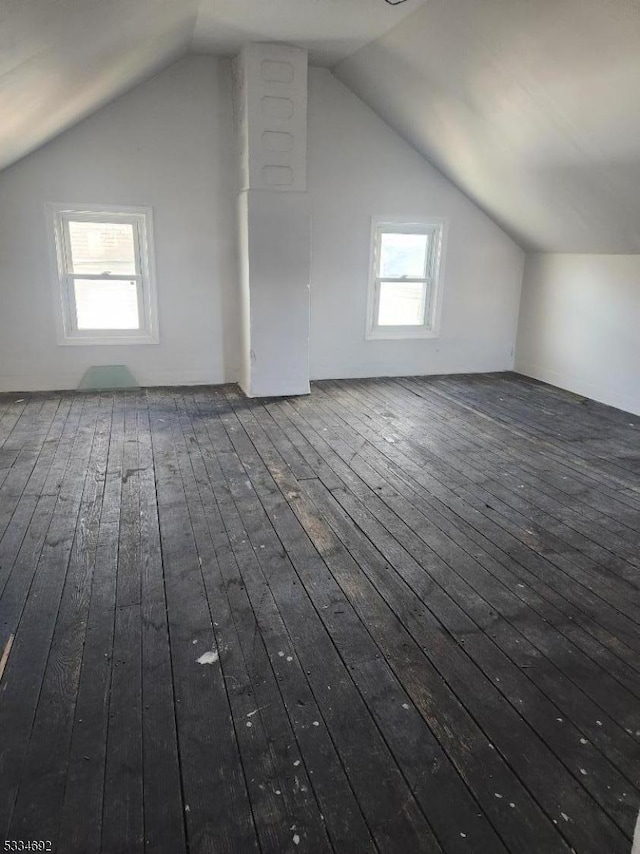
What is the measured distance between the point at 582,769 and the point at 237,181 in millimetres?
5250

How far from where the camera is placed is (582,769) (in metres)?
1.64

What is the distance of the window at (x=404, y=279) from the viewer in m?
6.17

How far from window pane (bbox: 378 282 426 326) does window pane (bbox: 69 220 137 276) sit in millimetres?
2591

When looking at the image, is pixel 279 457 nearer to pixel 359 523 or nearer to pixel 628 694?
pixel 359 523

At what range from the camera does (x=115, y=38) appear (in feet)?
10.7

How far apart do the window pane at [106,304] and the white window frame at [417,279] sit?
2417 mm

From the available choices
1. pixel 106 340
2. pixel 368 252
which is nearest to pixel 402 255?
pixel 368 252

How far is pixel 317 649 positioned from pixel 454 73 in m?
4.18

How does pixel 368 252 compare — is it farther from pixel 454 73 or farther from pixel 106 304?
pixel 106 304

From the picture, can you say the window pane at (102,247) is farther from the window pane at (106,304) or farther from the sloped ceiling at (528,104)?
the sloped ceiling at (528,104)

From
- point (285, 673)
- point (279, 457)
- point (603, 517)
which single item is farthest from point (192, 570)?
point (603, 517)

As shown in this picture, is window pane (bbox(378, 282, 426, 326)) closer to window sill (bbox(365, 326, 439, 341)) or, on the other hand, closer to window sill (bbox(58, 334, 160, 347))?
window sill (bbox(365, 326, 439, 341))

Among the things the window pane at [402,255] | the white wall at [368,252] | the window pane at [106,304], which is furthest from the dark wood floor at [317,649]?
the window pane at [402,255]

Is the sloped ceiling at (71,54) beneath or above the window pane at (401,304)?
above
